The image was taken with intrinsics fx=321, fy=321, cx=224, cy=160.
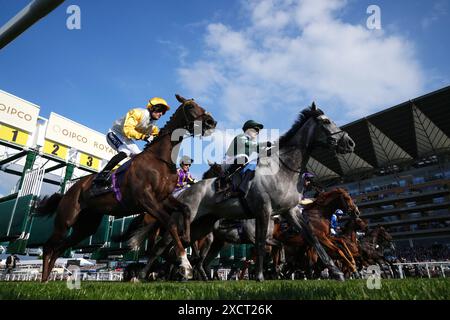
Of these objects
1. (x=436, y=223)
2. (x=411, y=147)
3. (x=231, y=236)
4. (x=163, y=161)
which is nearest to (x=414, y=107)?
(x=411, y=147)

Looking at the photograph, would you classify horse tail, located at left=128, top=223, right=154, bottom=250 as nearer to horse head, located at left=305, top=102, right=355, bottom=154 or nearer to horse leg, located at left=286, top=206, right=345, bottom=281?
horse leg, located at left=286, top=206, right=345, bottom=281

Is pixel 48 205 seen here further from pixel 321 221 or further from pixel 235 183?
pixel 321 221

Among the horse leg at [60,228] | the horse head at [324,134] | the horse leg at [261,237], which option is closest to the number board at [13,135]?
the horse leg at [60,228]

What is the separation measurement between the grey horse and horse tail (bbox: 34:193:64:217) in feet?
6.26

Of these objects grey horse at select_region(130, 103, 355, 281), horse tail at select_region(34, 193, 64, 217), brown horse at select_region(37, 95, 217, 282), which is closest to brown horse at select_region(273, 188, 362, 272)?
grey horse at select_region(130, 103, 355, 281)

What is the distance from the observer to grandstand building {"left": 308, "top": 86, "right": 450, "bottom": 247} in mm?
52625

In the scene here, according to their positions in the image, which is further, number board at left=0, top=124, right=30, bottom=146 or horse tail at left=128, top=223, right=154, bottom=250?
number board at left=0, top=124, right=30, bottom=146

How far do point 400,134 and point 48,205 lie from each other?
60.8 meters

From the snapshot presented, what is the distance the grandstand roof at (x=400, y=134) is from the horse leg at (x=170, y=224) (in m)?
51.4

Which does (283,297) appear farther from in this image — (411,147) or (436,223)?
(436,223)

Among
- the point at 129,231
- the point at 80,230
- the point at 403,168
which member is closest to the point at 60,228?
the point at 80,230

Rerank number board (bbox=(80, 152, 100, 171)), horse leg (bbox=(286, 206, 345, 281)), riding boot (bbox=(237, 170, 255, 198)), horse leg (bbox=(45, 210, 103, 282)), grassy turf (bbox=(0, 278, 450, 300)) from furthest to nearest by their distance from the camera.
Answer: number board (bbox=(80, 152, 100, 171)) < riding boot (bbox=(237, 170, 255, 198)) < horse leg (bbox=(45, 210, 103, 282)) < horse leg (bbox=(286, 206, 345, 281)) < grassy turf (bbox=(0, 278, 450, 300))
